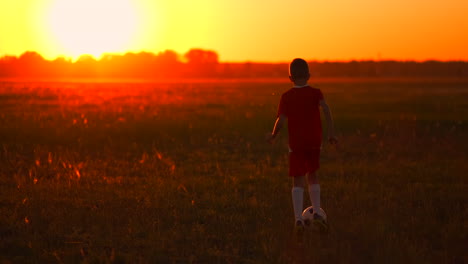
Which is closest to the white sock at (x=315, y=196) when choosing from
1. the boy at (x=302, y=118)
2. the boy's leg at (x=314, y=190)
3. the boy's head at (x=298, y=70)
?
the boy's leg at (x=314, y=190)

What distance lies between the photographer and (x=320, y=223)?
5641mm

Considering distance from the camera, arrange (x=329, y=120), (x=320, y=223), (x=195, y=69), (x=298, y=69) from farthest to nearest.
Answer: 1. (x=195, y=69)
2. (x=320, y=223)
3. (x=329, y=120)
4. (x=298, y=69)

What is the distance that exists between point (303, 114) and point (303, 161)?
50 cm

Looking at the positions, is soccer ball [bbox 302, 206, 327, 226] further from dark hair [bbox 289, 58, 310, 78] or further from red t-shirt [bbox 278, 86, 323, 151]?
dark hair [bbox 289, 58, 310, 78]

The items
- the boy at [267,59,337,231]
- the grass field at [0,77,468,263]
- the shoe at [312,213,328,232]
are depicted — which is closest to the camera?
the grass field at [0,77,468,263]

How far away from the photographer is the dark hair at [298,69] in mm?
5348

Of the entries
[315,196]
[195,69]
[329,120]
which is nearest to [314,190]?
[315,196]

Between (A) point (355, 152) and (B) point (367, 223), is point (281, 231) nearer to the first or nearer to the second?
(B) point (367, 223)

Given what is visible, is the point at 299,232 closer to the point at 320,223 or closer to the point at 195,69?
the point at 320,223

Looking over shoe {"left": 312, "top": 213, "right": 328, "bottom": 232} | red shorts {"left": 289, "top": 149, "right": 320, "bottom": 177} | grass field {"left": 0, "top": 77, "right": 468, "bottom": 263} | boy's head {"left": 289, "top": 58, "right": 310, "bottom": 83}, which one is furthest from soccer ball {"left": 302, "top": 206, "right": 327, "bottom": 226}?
boy's head {"left": 289, "top": 58, "right": 310, "bottom": 83}

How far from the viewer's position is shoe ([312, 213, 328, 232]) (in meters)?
5.64

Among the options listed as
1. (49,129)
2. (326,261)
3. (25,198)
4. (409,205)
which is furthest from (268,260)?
(49,129)

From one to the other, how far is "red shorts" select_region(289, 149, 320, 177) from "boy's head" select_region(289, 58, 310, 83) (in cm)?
76

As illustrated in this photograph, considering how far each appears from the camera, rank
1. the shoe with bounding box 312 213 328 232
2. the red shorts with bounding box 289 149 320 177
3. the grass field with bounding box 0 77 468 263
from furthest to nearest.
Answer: the shoe with bounding box 312 213 328 232 < the red shorts with bounding box 289 149 320 177 < the grass field with bounding box 0 77 468 263
